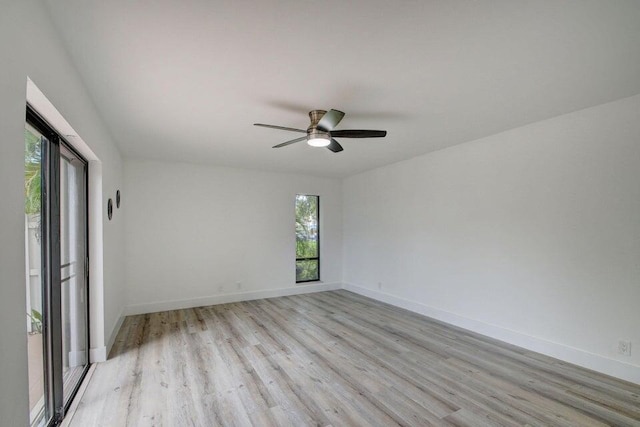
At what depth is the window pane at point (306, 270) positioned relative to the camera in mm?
6373

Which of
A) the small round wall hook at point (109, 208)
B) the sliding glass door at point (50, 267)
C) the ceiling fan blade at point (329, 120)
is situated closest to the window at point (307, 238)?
the small round wall hook at point (109, 208)

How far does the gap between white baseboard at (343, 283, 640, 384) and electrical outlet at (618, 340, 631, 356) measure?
9 centimetres

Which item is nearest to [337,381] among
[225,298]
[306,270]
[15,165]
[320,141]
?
[320,141]

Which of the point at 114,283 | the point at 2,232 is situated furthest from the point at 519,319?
the point at 114,283

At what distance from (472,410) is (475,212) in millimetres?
2477

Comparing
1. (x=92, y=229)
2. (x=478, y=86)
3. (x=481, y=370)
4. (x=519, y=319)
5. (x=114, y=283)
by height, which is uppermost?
(x=478, y=86)

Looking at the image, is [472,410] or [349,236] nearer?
[472,410]

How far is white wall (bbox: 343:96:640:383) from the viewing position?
2.77 m

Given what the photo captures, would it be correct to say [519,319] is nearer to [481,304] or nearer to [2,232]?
[481,304]

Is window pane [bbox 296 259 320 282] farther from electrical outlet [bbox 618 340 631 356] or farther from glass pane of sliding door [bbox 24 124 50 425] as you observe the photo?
electrical outlet [bbox 618 340 631 356]

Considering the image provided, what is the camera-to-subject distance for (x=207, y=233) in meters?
5.37

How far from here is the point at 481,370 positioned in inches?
116

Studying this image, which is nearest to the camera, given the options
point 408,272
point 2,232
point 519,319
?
point 2,232

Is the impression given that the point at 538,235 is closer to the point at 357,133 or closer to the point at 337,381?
the point at 357,133
